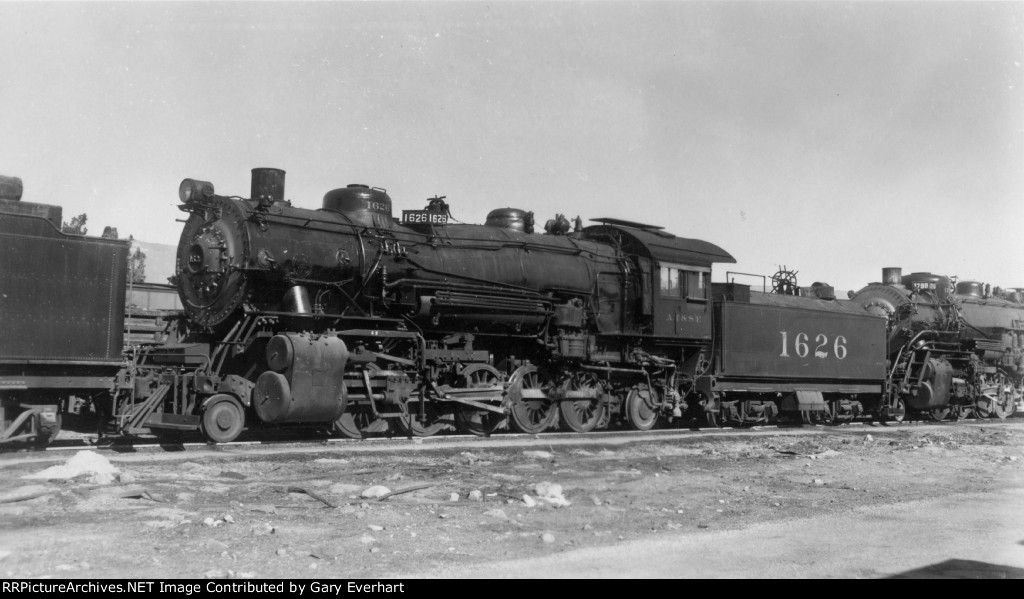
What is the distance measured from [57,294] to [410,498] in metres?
5.41

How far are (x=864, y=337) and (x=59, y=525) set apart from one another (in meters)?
19.3

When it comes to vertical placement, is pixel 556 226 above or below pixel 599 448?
above

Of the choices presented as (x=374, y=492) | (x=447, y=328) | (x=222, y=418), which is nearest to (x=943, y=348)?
(x=447, y=328)

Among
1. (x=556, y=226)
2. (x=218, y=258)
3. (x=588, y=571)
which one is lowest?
(x=588, y=571)

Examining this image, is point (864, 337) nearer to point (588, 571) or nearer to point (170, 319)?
point (170, 319)

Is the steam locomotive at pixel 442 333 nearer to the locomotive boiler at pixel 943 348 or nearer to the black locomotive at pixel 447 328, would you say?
the black locomotive at pixel 447 328

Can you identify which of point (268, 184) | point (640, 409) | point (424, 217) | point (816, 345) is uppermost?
point (268, 184)

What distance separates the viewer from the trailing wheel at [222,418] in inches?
448

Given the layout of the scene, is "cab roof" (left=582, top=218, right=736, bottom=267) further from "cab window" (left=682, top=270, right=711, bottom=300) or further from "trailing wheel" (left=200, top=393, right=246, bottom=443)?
"trailing wheel" (left=200, top=393, right=246, bottom=443)

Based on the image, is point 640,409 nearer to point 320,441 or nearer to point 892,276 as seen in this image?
point 320,441

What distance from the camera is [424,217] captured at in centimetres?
1463

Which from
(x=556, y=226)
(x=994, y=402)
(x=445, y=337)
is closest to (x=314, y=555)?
(x=445, y=337)

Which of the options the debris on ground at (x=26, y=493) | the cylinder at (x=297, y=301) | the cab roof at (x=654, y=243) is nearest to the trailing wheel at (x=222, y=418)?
the cylinder at (x=297, y=301)

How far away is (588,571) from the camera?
5703mm
